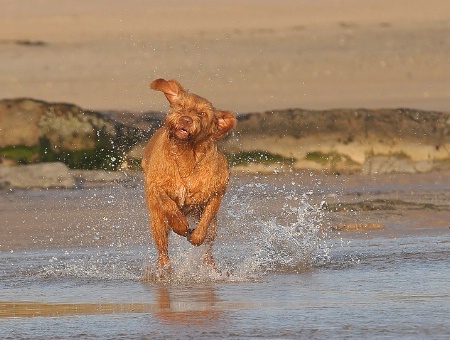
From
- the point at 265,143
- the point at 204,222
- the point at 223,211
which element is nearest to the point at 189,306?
the point at 204,222

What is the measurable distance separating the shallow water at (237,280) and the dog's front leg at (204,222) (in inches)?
9.1

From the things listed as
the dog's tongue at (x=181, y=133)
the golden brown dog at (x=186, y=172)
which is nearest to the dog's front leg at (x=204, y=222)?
the golden brown dog at (x=186, y=172)

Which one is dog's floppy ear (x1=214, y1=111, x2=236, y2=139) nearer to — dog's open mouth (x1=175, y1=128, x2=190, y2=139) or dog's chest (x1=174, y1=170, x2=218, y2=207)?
dog's chest (x1=174, y1=170, x2=218, y2=207)

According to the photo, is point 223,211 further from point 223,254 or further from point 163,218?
point 163,218

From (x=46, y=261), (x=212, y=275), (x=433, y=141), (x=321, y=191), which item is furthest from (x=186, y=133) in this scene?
(x=433, y=141)

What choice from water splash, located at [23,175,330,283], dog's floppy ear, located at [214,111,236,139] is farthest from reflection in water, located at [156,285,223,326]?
dog's floppy ear, located at [214,111,236,139]

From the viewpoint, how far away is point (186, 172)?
10.3 metres

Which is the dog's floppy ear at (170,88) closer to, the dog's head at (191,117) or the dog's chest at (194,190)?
the dog's head at (191,117)

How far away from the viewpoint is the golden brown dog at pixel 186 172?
33.4 feet

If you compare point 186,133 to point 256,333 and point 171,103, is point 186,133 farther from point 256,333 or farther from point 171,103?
point 256,333

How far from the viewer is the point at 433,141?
23031 mm

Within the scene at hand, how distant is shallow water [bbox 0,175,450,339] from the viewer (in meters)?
7.18

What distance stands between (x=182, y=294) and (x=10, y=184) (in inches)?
513

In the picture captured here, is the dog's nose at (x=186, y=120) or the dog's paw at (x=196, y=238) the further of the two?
the dog's paw at (x=196, y=238)
